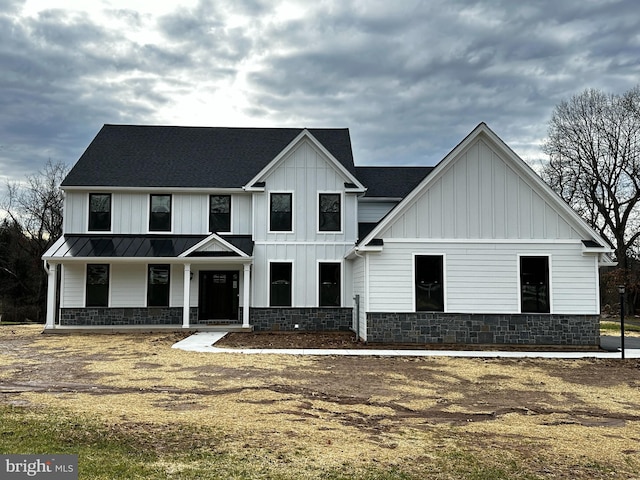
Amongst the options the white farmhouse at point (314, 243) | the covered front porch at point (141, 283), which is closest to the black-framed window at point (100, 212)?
the white farmhouse at point (314, 243)

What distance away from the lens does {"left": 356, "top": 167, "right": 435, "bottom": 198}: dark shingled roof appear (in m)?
23.0

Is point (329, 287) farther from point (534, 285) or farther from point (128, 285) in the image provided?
point (128, 285)

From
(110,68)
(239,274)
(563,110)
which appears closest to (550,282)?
(239,274)

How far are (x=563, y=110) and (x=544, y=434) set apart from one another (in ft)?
123

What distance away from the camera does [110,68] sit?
19.5 meters

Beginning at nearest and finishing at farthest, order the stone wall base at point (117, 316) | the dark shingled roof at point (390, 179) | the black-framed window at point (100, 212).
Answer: the stone wall base at point (117, 316), the black-framed window at point (100, 212), the dark shingled roof at point (390, 179)

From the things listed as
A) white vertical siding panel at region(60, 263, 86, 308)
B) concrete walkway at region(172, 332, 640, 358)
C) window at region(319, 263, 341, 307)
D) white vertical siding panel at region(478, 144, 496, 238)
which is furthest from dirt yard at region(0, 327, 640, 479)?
window at region(319, 263, 341, 307)

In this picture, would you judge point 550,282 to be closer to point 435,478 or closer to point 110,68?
point 435,478

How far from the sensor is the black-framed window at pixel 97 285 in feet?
65.8

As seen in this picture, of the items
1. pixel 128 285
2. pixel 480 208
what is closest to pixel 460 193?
pixel 480 208

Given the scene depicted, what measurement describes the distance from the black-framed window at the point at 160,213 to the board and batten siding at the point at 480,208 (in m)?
9.65

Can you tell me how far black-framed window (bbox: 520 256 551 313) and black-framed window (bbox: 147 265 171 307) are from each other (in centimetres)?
1284

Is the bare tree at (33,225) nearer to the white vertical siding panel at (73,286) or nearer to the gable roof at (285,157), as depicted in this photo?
the white vertical siding panel at (73,286)

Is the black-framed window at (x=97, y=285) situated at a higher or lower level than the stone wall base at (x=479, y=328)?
higher
